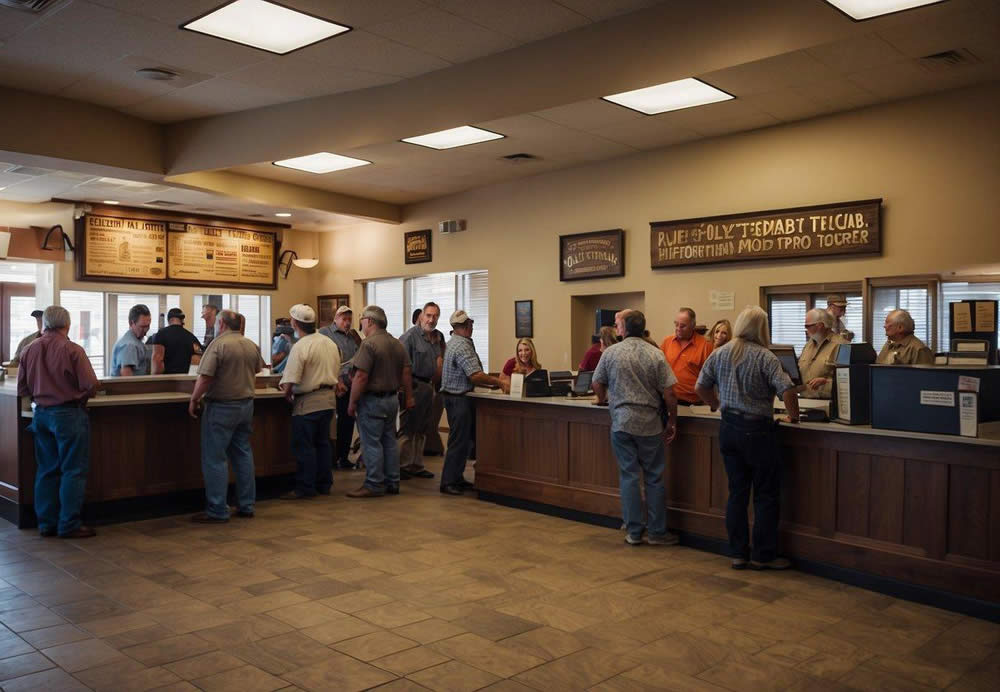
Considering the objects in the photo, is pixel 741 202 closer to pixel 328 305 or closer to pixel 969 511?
pixel 969 511

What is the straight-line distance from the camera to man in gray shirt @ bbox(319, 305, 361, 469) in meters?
8.30

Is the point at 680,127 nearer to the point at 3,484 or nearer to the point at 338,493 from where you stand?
the point at 338,493

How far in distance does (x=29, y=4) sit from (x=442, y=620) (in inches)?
167

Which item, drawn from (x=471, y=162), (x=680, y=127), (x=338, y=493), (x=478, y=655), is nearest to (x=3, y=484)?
(x=338, y=493)

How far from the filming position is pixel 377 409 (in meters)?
7.00

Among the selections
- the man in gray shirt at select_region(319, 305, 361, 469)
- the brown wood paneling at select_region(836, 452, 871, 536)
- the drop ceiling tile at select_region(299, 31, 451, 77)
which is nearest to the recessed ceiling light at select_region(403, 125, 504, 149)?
the drop ceiling tile at select_region(299, 31, 451, 77)

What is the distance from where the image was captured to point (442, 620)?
13.1 feet

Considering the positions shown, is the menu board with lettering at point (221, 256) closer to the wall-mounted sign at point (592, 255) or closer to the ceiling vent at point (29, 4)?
the wall-mounted sign at point (592, 255)

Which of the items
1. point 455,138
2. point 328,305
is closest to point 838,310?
point 455,138

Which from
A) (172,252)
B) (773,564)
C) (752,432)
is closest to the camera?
(752,432)

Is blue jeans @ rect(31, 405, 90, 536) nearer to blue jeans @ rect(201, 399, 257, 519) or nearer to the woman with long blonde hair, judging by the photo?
blue jeans @ rect(201, 399, 257, 519)

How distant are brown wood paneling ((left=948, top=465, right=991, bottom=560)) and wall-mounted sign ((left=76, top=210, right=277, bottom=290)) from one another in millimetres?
9925

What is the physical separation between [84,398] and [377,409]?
2242 millimetres

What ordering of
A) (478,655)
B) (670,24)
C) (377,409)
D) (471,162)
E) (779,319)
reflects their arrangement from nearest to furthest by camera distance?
(478,655) < (670,24) < (377,409) < (779,319) < (471,162)
